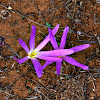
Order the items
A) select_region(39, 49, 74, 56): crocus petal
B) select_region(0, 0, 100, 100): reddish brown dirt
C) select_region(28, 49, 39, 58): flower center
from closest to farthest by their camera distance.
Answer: select_region(39, 49, 74, 56): crocus petal < select_region(28, 49, 39, 58): flower center < select_region(0, 0, 100, 100): reddish brown dirt

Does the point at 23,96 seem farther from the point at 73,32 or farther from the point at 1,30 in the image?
the point at 73,32

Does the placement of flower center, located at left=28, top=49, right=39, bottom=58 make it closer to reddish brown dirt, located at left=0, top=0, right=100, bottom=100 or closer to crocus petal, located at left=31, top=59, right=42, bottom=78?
crocus petal, located at left=31, top=59, right=42, bottom=78

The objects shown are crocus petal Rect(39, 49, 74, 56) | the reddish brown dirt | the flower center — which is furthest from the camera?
the reddish brown dirt

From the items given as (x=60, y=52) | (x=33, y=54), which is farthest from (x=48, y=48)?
(x=60, y=52)

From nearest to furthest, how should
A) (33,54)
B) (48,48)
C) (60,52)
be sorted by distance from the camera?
(60,52), (33,54), (48,48)

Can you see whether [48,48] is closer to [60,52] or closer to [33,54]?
[33,54]

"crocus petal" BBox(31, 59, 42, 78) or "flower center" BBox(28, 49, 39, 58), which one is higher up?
"flower center" BBox(28, 49, 39, 58)

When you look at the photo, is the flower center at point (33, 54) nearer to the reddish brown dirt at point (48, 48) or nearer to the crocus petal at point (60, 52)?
the crocus petal at point (60, 52)

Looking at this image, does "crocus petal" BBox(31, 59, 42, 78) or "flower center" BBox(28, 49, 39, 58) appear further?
"flower center" BBox(28, 49, 39, 58)

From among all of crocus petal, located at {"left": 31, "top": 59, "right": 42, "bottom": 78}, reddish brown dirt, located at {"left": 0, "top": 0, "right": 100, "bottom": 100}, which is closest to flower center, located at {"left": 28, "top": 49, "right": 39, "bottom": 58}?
crocus petal, located at {"left": 31, "top": 59, "right": 42, "bottom": 78}
